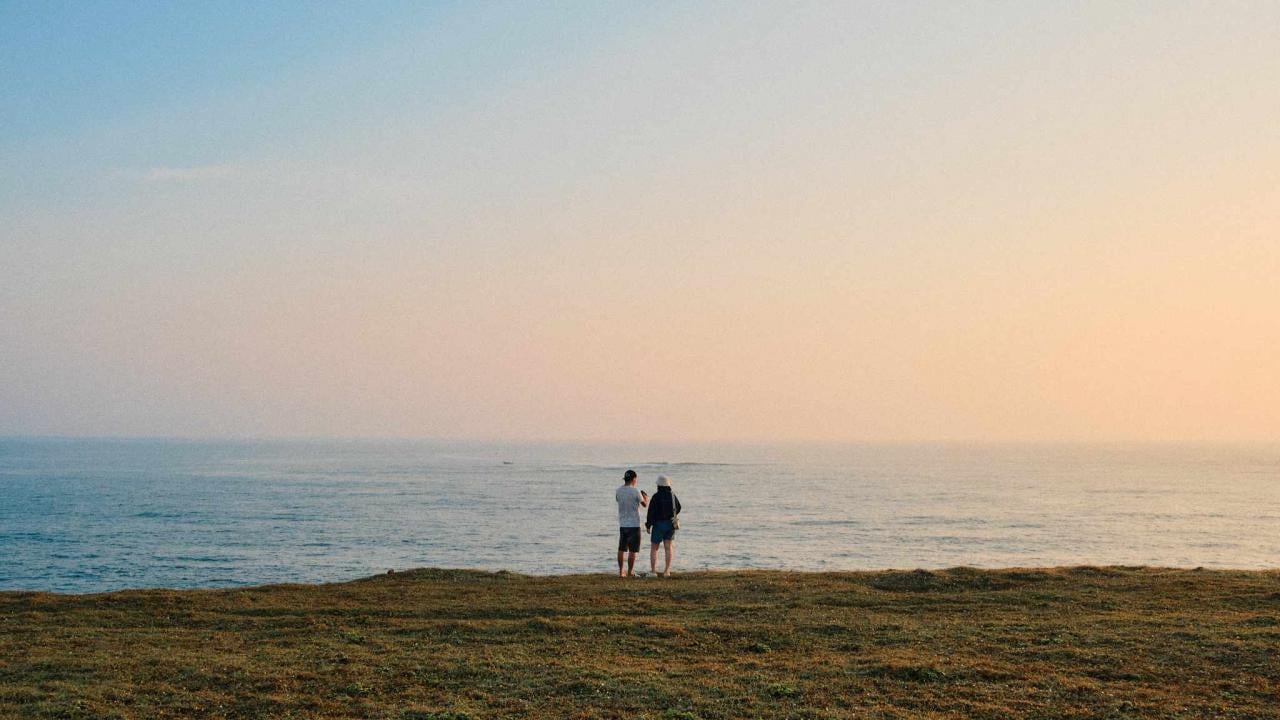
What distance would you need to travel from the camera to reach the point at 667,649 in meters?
12.8

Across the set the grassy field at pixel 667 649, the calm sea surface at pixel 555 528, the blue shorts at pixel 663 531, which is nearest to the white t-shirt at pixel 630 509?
the blue shorts at pixel 663 531

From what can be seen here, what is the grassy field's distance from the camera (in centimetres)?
1011

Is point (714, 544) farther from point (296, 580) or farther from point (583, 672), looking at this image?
point (583, 672)

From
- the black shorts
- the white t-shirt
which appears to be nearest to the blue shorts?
the black shorts

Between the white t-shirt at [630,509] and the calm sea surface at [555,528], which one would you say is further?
the calm sea surface at [555,528]

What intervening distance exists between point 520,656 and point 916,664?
5.01m

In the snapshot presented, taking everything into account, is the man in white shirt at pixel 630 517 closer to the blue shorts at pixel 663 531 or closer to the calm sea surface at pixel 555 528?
the blue shorts at pixel 663 531

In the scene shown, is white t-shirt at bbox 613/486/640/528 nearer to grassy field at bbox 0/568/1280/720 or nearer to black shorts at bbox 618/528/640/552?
black shorts at bbox 618/528/640/552

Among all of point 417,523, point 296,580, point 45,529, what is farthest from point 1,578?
point 417,523

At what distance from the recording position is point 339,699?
10.4 m

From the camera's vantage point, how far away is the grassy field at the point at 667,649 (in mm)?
10109

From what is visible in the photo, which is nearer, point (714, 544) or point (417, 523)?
point (714, 544)

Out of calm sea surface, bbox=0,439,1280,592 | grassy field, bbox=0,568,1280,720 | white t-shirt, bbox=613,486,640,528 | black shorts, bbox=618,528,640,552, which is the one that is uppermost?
white t-shirt, bbox=613,486,640,528

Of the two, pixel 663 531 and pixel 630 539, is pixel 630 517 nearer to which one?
pixel 630 539
